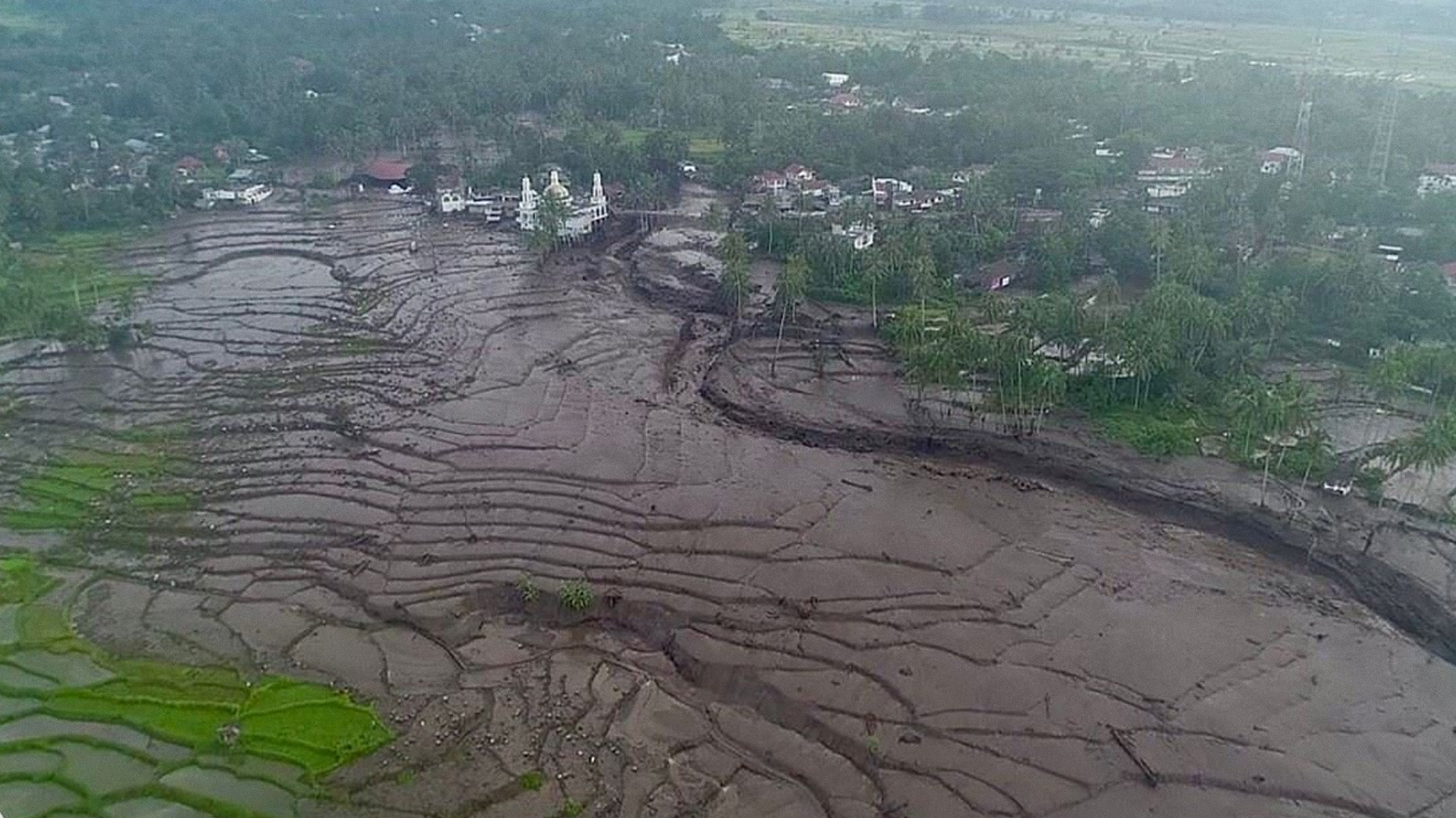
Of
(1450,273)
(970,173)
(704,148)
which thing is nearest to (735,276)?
(970,173)

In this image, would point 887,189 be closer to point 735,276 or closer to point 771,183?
point 771,183

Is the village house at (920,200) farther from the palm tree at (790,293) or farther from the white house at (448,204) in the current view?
the white house at (448,204)

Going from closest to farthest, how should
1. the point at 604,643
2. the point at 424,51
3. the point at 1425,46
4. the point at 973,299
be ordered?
the point at 604,643, the point at 973,299, the point at 424,51, the point at 1425,46

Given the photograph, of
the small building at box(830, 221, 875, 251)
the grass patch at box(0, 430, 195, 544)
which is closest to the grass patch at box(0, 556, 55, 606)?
the grass patch at box(0, 430, 195, 544)

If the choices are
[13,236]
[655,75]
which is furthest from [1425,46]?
[13,236]

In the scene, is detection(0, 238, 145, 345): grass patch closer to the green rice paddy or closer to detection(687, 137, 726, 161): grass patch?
the green rice paddy

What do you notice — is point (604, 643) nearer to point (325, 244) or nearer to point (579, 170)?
point (325, 244)

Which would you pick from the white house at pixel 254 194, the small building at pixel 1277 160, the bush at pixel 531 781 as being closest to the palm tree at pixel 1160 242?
the small building at pixel 1277 160
